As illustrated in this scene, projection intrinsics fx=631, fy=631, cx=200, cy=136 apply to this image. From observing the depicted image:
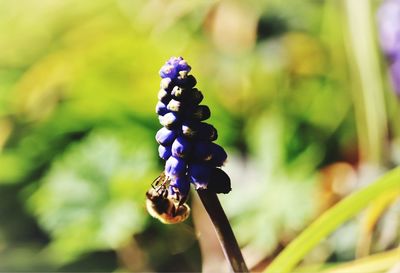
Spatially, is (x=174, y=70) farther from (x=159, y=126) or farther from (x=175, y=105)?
(x=159, y=126)

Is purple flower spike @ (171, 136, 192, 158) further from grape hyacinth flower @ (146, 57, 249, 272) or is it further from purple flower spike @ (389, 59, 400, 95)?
purple flower spike @ (389, 59, 400, 95)

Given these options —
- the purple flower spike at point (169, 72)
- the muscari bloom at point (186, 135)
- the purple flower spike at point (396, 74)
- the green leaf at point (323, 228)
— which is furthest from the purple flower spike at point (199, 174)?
the purple flower spike at point (396, 74)

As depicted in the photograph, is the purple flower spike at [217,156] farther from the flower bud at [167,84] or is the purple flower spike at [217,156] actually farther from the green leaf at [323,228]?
the green leaf at [323,228]

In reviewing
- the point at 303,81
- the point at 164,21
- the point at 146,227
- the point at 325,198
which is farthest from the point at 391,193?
the point at 164,21

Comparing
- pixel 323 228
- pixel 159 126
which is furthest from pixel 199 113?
pixel 159 126

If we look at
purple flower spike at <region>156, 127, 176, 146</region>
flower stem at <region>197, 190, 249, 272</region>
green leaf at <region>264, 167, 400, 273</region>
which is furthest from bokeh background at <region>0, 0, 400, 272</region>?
purple flower spike at <region>156, 127, 176, 146</region>
